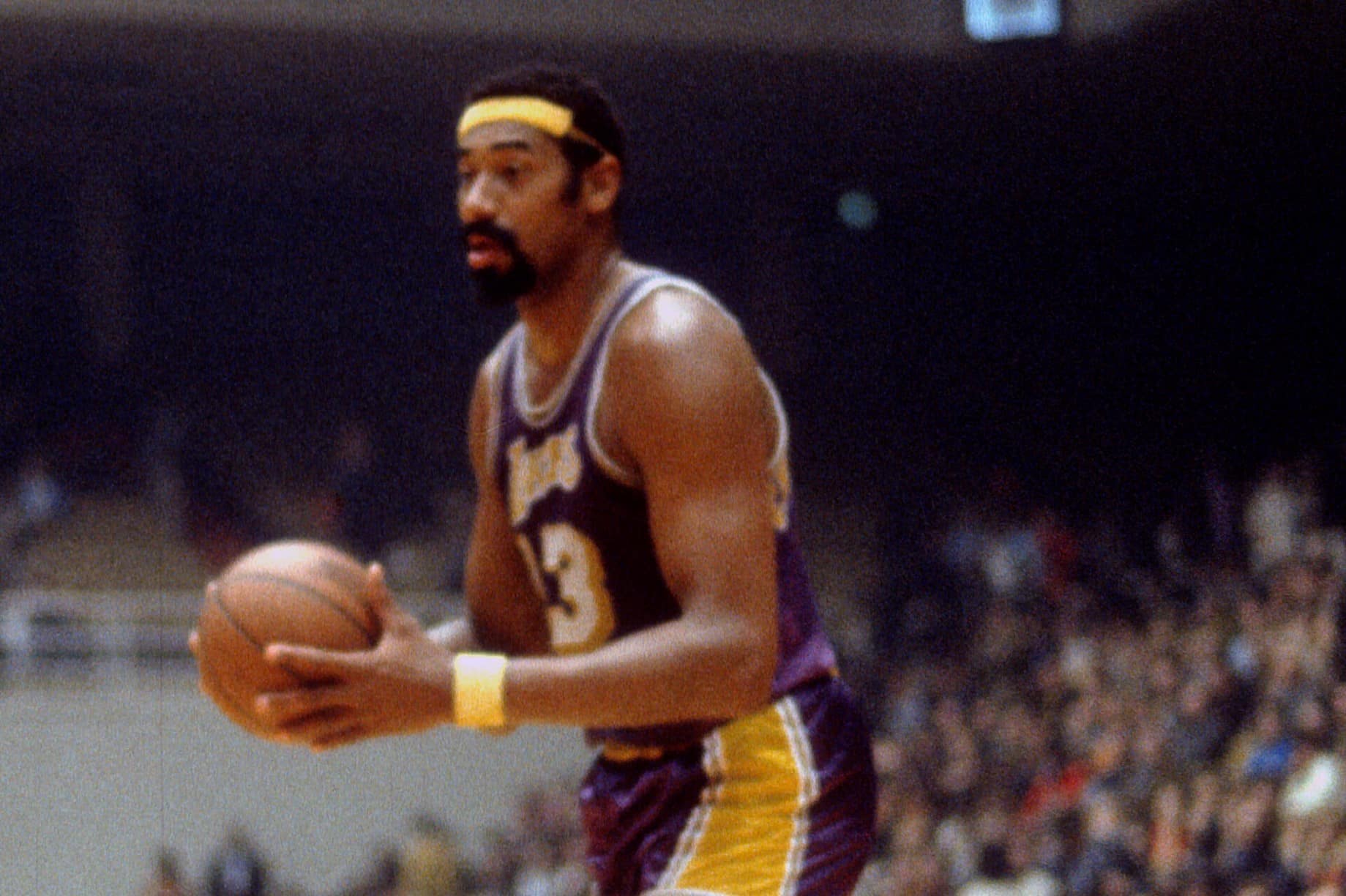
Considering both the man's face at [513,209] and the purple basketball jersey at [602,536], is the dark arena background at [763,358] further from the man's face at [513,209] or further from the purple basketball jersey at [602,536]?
the man's face at [513,209]

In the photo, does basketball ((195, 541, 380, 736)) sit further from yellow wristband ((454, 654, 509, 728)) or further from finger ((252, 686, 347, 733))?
yellow wristband ((454, 654, 509, 728))

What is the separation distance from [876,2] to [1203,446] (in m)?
3.61

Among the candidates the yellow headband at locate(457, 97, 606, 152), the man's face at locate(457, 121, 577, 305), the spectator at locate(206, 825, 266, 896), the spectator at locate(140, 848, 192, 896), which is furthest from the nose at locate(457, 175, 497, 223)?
the spectator at locate(206, 825, 266, 896)

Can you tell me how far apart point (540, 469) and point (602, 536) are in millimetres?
170

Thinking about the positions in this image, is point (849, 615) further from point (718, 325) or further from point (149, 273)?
point (718, 325)

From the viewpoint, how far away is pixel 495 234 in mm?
2994

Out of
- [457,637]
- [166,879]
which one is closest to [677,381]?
[457,637]

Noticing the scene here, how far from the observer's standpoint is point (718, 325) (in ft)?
9.49

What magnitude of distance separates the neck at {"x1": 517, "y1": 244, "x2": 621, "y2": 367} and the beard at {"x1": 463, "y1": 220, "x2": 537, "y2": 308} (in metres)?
0.05

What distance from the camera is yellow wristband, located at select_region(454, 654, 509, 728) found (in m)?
2.69

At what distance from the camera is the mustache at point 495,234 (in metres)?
2.99

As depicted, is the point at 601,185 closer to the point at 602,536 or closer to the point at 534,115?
the point at 534,115

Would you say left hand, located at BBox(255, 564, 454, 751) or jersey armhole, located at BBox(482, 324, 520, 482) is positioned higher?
jersey armhole, located at BBox(482, 324, 520, 482)

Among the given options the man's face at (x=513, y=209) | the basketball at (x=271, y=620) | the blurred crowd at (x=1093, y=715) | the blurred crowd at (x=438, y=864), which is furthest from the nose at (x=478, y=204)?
the blurred crowd at (x=438, y=864)
